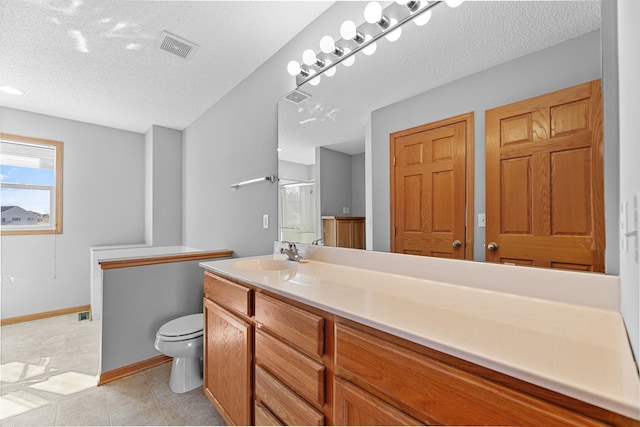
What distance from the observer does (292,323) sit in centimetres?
100

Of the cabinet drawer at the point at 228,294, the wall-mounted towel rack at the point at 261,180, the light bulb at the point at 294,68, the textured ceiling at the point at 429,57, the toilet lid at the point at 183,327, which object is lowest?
the toilet lid at the point at 183,327

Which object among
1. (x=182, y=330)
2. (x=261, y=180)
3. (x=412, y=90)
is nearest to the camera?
(x=412, y=90)

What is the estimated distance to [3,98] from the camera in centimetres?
279

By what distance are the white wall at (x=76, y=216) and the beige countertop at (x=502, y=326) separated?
351cm

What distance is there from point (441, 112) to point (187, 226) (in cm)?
332

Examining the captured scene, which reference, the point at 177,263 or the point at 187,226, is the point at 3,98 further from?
the point at 177,263

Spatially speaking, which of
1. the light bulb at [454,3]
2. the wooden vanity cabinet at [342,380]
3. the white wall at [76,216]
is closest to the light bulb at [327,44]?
the light bulb at [454,3]

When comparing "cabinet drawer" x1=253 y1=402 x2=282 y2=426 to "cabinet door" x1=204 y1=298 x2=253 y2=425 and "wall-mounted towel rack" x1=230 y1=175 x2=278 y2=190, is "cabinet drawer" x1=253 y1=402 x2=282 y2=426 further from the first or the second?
"wall-mounted towel rack" x1=230 y1=175 x2=278 y2=190

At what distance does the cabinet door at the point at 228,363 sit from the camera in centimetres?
126

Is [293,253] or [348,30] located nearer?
[348,30]

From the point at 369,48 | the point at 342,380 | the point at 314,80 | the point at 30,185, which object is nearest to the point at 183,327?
the point at 342,380

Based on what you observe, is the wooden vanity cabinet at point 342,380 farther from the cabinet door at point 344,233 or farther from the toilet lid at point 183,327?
the cabinet door at point 344,233

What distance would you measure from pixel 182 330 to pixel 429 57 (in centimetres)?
218

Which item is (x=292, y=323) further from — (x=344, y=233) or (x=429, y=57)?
(x=429, y=57)
